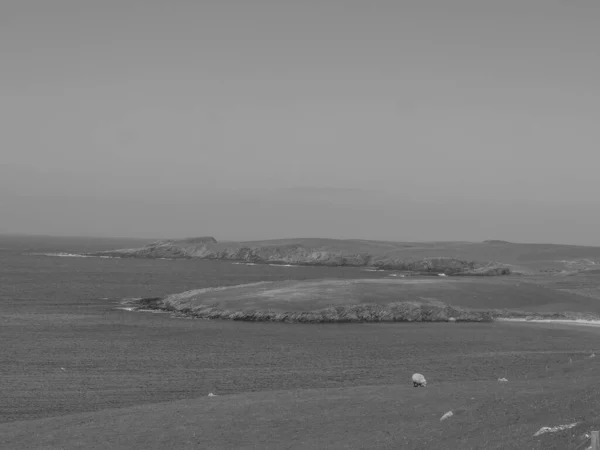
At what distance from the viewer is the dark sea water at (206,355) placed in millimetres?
55719

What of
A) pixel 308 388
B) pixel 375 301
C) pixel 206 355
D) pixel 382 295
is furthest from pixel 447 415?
pixel 382 295

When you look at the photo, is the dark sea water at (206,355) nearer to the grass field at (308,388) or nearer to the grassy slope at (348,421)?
the grass field at (308,388)

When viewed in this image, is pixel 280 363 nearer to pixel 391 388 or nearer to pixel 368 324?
pixel 391 388

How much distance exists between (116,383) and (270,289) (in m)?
69.0

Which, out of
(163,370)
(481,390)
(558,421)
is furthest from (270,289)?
(558,421)

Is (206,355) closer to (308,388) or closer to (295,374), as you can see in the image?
(295,374)

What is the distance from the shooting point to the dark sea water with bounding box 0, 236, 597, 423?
55719mm

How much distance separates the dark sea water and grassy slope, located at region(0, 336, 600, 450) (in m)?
10.8

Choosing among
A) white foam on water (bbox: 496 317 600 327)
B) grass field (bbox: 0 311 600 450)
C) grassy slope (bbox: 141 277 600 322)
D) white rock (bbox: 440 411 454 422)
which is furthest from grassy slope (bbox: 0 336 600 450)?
white foam on water (bbox: 496 317 600 327)

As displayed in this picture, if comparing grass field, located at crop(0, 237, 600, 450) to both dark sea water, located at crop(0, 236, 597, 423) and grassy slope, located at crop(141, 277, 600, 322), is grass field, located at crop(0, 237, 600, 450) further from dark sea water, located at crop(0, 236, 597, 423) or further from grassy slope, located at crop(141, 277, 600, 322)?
grassy slope, located at crop(141, 277, 600, 322)

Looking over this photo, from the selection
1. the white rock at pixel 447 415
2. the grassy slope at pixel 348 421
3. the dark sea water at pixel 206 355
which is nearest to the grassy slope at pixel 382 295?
the dark sea water at pixel 206 355

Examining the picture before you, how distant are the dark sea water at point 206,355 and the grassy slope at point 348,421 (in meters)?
10.8

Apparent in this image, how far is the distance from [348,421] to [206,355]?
37.9 m

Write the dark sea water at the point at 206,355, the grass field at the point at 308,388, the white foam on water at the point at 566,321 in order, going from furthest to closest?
the white foam on water at the point at 566,321 → the dark sea water at the point at 206,355 → the grass field at the point at 308,388
